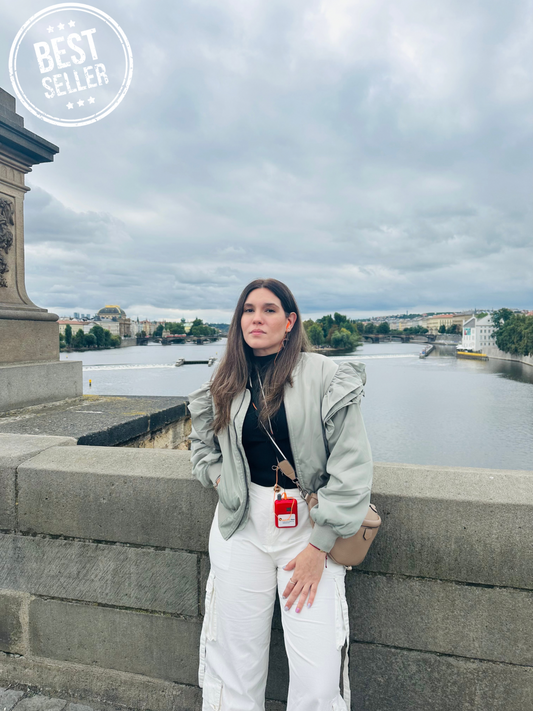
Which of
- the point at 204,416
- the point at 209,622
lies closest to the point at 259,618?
the point at 209,622

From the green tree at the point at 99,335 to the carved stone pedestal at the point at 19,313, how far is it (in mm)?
92321

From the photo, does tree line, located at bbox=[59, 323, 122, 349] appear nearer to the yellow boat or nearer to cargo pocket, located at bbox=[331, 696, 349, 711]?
the yellow boat

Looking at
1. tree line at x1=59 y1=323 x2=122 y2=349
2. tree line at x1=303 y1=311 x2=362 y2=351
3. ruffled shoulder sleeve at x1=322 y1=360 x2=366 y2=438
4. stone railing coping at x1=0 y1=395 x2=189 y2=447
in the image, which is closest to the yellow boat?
tree line at x1=303 y1=311 x2=362 y2=351

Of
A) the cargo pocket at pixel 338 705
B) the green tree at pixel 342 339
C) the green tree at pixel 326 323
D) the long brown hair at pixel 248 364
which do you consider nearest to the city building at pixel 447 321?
the green tree at pixel 326 323

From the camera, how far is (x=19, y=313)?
12.8ft

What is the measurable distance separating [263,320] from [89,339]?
94.1 metres

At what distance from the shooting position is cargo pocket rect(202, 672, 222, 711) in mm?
1589

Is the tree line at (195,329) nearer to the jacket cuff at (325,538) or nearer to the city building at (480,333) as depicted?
the city building at (480,333)

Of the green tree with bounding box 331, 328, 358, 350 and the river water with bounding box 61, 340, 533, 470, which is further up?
the green tree with bounding box 331, 328, 358, 350

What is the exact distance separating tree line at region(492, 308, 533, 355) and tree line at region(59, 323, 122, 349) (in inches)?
2752

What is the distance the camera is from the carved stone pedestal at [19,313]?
3.79m

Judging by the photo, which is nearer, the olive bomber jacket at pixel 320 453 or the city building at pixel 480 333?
the olive bomber jacket at pixel 320 453

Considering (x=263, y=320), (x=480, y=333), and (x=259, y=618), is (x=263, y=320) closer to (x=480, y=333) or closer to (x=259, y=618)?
(x=259, y=618)

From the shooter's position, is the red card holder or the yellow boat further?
the yellow boat
